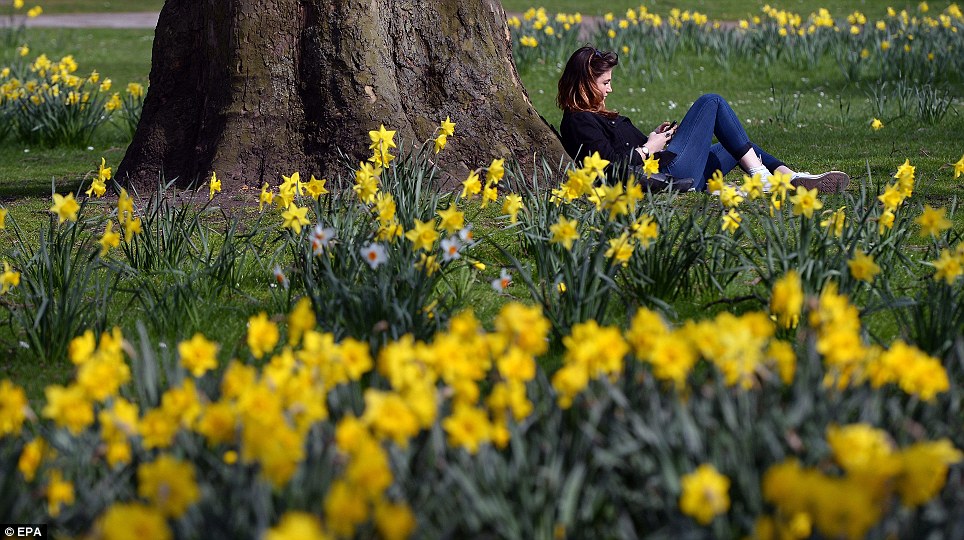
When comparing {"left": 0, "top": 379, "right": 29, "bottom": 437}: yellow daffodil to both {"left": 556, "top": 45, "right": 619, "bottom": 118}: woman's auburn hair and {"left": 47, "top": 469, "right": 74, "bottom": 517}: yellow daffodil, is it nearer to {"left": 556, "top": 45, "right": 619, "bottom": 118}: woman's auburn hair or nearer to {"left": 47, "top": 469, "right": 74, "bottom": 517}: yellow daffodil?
{"left": 47, "top": 469, "right": 74, "bottom": 517}: yellow daffodil

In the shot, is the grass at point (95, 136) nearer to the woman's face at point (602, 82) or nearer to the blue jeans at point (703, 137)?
the woman's face at point (602, 82)

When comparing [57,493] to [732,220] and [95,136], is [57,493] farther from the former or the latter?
[95,136]

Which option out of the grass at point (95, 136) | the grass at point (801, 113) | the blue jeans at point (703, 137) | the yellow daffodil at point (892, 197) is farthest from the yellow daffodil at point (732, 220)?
the grass at point (95, 136)

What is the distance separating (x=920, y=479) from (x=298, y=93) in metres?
4.40

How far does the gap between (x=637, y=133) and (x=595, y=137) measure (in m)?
0.42

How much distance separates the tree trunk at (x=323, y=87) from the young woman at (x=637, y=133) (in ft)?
0.58

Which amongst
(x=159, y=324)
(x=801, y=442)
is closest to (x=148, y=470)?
(x=801, y=442)

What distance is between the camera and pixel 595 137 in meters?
5.79

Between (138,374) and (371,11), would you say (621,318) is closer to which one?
(138,374)

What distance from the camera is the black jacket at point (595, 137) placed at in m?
5.71

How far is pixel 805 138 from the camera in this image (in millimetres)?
7906

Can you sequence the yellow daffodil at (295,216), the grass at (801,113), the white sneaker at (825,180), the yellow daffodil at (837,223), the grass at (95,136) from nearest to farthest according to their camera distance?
the yellow daffodil at (295,216), the yellow daffodil at (837,223), the white sneaker at (825,180), the grass at (801,113), the grass at (95,136)

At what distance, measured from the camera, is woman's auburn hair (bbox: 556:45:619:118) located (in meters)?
5.79

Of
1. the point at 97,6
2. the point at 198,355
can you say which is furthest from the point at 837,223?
the point at 97,6
